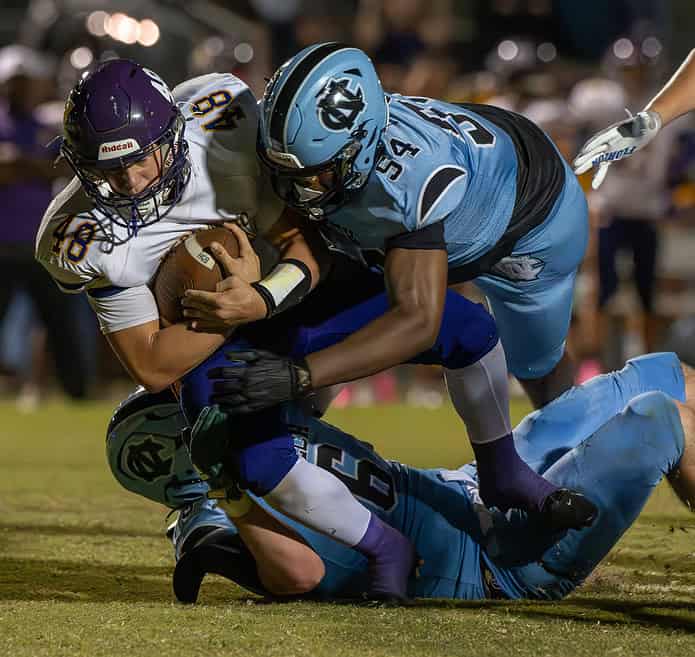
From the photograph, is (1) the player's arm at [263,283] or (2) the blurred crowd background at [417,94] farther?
(2) the blurred crowd background at [417,94]

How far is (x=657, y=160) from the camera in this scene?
327 inches

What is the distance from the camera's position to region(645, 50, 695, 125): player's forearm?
153 inches

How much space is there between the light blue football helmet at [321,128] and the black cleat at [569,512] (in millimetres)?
856

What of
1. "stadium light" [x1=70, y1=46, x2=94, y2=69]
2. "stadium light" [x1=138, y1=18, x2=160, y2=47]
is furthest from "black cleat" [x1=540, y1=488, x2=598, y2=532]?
"stadium light" [x1=138, y1=18, x2=160, y2=47]

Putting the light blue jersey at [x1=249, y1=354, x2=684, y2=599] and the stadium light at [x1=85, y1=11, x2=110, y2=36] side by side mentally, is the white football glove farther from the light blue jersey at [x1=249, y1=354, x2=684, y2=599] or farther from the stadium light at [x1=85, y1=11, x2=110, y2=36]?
the stadium light at [x1=85, y1=11, x2=110, y2=36]

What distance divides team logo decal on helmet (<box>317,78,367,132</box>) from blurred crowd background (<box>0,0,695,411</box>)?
391 cm

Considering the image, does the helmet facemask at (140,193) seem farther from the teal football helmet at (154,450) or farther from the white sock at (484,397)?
the white sock at (484,397)

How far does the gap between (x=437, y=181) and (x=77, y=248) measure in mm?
853

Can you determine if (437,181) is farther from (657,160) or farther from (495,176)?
(657,160)

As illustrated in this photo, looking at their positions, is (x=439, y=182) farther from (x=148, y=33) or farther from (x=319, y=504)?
(x=148, y=33)

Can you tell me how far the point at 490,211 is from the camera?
3.55 m

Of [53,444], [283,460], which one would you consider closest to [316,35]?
[53,444]

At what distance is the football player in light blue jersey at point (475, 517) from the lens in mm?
3029

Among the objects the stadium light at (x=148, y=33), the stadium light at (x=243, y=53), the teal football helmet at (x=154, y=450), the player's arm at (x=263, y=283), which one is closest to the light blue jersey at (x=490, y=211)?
the player's arm at (x=263, y=283)
